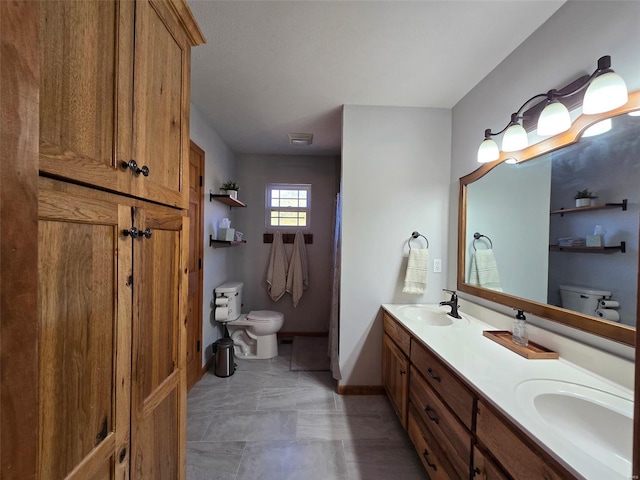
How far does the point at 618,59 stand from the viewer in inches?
40.5

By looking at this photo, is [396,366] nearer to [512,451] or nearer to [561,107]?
[512,451]

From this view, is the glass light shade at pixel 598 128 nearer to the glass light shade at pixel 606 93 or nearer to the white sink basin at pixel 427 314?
the glass light shade at pixel 606 93

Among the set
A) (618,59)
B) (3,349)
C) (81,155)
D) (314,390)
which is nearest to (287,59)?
(81,155)

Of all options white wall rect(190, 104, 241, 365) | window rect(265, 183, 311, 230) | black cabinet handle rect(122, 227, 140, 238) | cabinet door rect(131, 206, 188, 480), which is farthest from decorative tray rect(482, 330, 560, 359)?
window rect(265, 183, 311, 230)

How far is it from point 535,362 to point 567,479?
65 centimetres

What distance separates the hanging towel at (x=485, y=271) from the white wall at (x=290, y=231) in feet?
6.26

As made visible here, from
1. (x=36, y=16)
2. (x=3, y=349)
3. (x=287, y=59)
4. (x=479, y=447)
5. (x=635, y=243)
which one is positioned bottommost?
(x=479, y=447)

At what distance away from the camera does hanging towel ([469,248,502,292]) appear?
1.71 meters

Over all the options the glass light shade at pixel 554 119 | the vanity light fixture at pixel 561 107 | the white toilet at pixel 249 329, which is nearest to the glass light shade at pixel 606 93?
the vanity light fixture at pixel 561 107

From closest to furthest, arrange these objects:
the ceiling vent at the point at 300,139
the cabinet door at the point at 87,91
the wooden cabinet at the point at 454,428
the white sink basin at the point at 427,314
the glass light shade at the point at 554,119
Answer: the cabinet door at the point at 87,91 → the wooden cabinet at the point at 454,428 → the glass light shade at the point at 554,119 → the white sink basin at the point at 427,314 → the ceiling vent at the point at 300,139

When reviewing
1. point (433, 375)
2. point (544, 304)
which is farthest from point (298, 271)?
point (544, 304)

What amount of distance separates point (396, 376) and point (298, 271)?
1904mm

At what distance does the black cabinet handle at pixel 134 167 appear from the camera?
2.27 ft

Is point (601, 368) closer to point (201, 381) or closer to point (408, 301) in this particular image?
point (408, 301)
